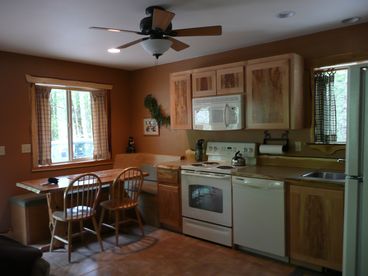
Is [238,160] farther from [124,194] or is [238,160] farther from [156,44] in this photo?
[156,44]

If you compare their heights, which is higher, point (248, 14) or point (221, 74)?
point (248, 14)

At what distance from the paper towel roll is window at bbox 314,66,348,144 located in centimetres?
39

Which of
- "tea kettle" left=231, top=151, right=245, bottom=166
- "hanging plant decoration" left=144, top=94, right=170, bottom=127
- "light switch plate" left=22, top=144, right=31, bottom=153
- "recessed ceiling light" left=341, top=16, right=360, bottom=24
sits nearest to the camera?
"recessed ceiling light" left=341, top=16, right=360, bottom=24

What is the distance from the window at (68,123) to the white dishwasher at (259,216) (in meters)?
2.67

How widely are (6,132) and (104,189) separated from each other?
1.48 m

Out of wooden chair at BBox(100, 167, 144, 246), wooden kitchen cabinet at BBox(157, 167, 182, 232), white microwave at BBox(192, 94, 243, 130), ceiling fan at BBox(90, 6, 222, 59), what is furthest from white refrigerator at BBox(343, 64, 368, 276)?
wooden chair at BBox(100, 167, 144, 246)

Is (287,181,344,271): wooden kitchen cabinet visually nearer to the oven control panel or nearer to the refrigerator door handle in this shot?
the refrigerator door handle

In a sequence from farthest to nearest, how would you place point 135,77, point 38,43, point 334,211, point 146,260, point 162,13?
point 135,77 → point 38,43 → point 146,260 → point 334,211 → point 162,13

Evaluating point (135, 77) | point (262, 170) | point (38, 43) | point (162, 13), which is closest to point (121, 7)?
point (162, 13)

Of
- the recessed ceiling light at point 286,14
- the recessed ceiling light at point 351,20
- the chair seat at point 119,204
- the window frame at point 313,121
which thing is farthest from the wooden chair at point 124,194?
the recessed ceiling light at point 351,20

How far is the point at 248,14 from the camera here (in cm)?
270

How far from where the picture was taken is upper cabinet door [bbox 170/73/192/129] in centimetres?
409

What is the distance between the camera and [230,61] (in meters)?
4.01

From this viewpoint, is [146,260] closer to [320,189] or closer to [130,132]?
[320,189]
